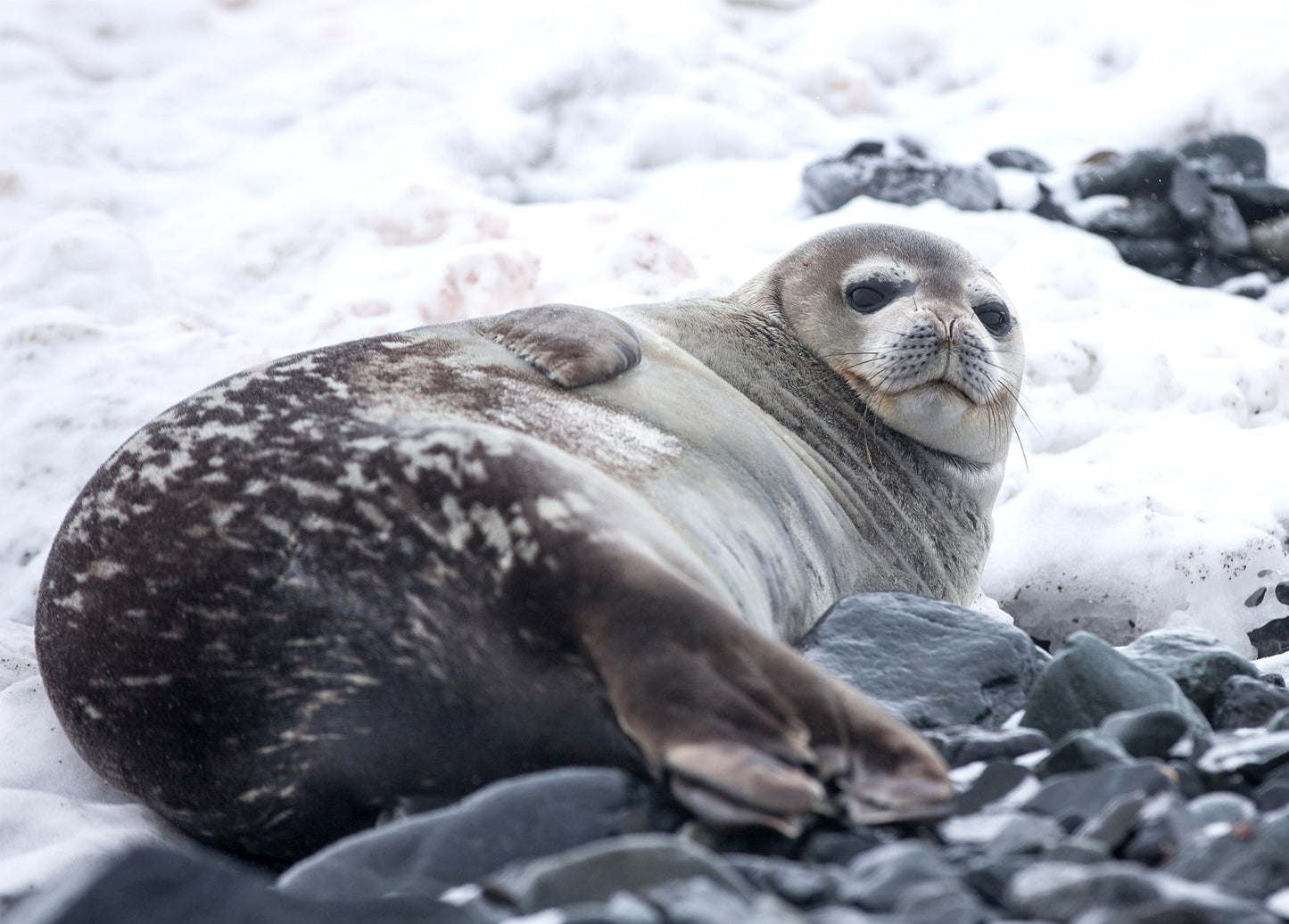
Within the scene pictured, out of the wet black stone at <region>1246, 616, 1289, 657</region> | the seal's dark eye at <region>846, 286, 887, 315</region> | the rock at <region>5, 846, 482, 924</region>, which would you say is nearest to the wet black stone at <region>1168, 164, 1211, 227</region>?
the wet black stone at <region>1246, 616, 1289, 657</region>

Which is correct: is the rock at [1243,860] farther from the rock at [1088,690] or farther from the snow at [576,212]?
the snow at [576,212]

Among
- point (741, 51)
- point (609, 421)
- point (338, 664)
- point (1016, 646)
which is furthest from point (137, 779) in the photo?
point (741, 51)

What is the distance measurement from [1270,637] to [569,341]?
6.71 feet

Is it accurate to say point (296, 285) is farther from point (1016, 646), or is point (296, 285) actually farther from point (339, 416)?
point (1016, 646)

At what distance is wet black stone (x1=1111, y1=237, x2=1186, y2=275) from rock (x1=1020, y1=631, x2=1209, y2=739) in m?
A: 4.40

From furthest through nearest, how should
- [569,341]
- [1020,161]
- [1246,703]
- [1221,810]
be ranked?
[1020,161] → [569,341] → [1246,703] → [1221,810]

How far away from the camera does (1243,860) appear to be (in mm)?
1315

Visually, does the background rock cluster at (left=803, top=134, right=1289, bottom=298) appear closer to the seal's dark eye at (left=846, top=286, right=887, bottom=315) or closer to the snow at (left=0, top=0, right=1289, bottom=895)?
the snow at (left=0, top=0, right=1289, bottom=895)

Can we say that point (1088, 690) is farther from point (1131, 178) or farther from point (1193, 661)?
point (1131, 178)

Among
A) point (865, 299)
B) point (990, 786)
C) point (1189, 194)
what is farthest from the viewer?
point (1189, 194)

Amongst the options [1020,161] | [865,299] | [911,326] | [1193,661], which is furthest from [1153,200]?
[1193,661]

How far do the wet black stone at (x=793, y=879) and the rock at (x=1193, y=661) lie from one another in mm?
1010

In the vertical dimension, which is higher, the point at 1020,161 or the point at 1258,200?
the point at 1020,161

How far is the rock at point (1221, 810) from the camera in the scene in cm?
143
